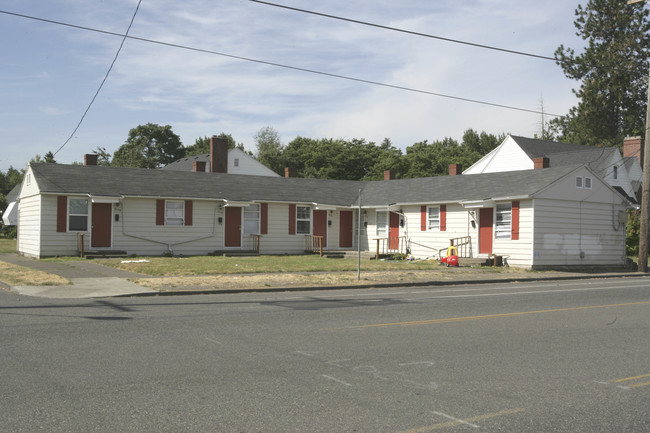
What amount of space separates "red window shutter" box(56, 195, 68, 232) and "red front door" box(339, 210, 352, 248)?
596 inches

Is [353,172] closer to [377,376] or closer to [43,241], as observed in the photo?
[43,241]

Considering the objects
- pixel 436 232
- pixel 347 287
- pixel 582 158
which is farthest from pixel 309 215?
pixel 582 158

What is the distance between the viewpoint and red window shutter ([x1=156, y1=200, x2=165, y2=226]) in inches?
1183

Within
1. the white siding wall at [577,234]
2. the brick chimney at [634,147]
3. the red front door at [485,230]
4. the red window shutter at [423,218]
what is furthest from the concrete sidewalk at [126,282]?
the brick chimney at [634,147]

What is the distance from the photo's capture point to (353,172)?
73375 millimetres

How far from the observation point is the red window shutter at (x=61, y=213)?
2784 centimetres

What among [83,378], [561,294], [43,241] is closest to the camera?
[83,378]

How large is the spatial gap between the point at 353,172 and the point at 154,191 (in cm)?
4509

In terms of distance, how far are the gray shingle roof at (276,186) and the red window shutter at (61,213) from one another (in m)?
0.55

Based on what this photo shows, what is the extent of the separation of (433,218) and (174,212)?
1336cm

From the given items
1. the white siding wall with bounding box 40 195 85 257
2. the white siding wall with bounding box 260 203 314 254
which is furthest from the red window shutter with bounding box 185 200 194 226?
the white siding wall with bounding box 40 195 85 257

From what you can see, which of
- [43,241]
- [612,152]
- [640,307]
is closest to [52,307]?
[640,307]

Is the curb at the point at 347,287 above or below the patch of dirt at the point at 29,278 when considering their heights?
below

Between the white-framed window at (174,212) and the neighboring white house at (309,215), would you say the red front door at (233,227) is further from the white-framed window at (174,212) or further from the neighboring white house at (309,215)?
the white-framed window at (174,212)
